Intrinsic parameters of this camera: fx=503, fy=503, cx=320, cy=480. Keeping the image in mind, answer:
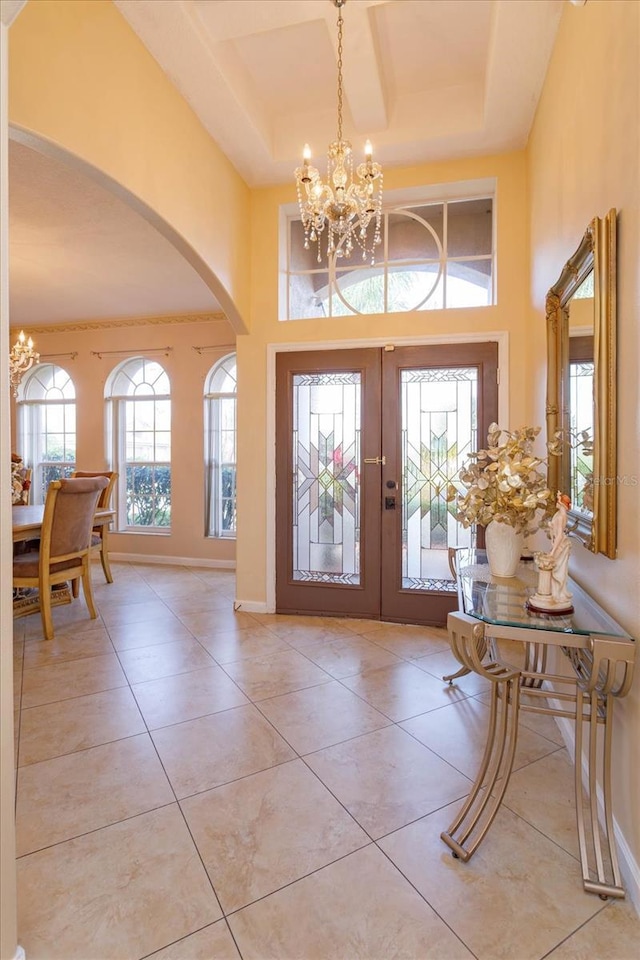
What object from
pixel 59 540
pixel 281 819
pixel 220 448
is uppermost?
pixel 220 448

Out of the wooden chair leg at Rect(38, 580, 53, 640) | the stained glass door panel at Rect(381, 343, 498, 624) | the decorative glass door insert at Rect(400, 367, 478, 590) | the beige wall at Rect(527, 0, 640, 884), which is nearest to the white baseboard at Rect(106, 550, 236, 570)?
the wooden chair leg at Rect(38, 580, 53, 640)

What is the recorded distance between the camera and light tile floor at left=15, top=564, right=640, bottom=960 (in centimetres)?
136

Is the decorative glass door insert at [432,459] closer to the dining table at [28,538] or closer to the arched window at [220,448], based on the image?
the dining table at [28,538]

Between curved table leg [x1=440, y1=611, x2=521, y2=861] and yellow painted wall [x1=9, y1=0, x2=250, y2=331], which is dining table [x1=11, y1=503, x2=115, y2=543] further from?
curved table leg [x1=440, y1=611, x2=521, y2=861]

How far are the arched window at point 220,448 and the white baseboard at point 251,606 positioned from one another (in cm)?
191

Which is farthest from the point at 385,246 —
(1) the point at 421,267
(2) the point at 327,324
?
(2) the point at 327,324

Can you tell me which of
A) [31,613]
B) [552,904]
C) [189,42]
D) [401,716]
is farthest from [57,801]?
→ [189,42]

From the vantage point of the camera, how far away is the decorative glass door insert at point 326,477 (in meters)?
3.92

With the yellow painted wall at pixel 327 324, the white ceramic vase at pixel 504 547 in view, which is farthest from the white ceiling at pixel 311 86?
the white ceramic vase at pixel 504 547

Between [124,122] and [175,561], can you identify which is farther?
[175,561]

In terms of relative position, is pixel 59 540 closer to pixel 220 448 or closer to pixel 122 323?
pixel 220 448

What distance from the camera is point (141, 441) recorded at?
→ 6473 millimetres

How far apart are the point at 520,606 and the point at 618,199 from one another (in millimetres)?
1372

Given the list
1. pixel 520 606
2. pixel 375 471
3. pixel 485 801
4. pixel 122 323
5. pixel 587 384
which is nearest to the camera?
pixel 485 801
